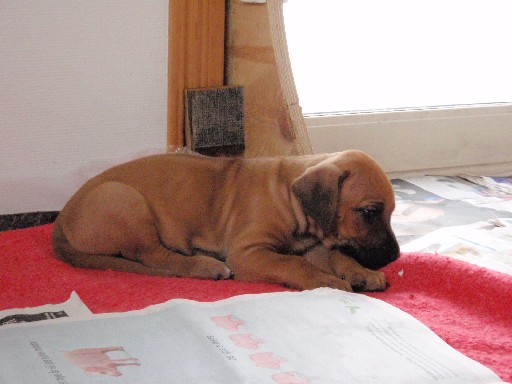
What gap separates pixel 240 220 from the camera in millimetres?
2193

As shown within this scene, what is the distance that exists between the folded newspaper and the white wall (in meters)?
0.87

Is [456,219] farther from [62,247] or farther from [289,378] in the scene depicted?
[289,378]

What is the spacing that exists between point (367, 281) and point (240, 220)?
1.31 ft

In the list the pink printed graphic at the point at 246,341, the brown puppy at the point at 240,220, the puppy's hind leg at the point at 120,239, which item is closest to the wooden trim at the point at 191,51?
the brown puppy at the point at 240,220

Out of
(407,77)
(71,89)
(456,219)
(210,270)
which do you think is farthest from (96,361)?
(407,77)

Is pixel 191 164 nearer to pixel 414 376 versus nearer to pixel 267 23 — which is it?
pixel 267 23

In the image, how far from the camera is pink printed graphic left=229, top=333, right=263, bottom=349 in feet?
5.13

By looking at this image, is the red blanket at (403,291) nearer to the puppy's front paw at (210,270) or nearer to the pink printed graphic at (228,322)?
the puppy's front paw at (210,270)

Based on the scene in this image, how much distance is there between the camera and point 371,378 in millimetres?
1451

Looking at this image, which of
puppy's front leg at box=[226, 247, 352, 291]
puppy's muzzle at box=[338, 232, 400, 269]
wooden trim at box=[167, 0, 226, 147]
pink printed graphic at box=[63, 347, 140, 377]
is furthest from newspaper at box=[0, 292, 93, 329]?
wooden trim at box=[167, 0, 226, 147]

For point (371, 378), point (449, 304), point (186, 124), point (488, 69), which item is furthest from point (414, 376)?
point (488, 69)

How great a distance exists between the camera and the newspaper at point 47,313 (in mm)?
1682

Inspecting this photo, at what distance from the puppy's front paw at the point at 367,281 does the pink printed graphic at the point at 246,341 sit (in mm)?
482

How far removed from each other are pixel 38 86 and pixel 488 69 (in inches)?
84.4
